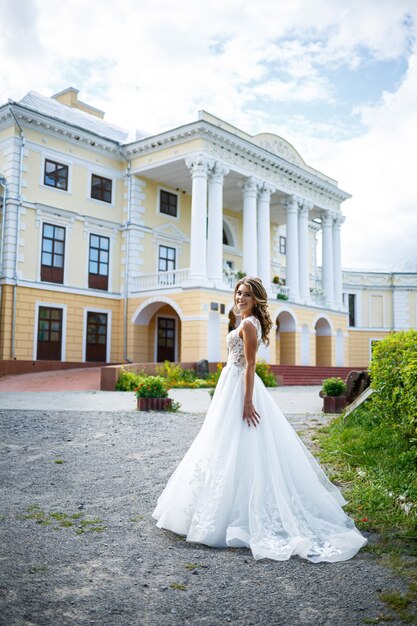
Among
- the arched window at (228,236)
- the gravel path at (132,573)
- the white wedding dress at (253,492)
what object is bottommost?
the gravel path at (132,573)

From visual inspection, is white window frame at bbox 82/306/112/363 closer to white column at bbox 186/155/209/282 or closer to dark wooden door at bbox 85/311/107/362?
dark wooden door at bbox 85/311/107/362

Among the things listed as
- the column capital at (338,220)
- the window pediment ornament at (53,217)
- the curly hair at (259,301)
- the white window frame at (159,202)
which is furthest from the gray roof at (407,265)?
the curly hair at (259,301)

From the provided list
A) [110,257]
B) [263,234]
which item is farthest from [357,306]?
[110,257]

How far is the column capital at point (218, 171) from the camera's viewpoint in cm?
2623

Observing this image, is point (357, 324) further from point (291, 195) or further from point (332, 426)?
point (332, 426)

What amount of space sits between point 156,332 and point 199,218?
245 inches

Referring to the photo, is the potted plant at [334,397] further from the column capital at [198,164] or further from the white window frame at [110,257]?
the white window frame at [110,257]

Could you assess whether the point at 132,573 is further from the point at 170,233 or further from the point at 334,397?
the point at 170,233

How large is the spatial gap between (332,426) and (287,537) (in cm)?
498

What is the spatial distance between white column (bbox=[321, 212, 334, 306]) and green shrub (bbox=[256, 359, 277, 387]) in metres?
14.2

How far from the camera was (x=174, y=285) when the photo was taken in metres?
25.6

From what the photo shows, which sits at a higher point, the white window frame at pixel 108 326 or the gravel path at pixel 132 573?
the white window frame at pixel 108 326

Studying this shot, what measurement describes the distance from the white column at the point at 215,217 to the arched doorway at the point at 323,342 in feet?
32.8

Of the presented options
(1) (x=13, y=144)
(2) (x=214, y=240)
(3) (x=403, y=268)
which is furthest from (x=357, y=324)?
(1) (x=13, y=144)
